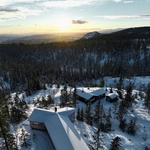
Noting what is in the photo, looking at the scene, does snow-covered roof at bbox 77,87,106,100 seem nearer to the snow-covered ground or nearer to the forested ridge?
the snow-covered ground

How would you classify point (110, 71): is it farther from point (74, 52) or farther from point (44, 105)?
point (44, 105)

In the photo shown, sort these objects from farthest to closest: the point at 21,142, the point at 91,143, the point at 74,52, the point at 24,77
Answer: the point at 74,52 < the point at 24,77 < the point at 91,143 < the point at 21,142

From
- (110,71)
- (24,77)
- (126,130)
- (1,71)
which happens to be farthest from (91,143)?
(1,71)

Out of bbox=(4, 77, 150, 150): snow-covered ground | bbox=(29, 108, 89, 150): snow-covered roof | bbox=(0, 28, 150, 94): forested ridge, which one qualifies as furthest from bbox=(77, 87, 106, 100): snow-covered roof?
bbox=(0, 28, 150, 94): forested ridge

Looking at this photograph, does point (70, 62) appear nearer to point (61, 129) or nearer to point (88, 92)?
point (88, 92)

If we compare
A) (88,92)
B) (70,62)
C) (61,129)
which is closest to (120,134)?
(61,129)

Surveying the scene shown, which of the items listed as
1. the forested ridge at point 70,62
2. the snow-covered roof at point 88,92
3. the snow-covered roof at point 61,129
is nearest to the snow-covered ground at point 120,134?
the snow-covered roof at point 61,129

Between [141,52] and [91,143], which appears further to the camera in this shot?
[141,52]
